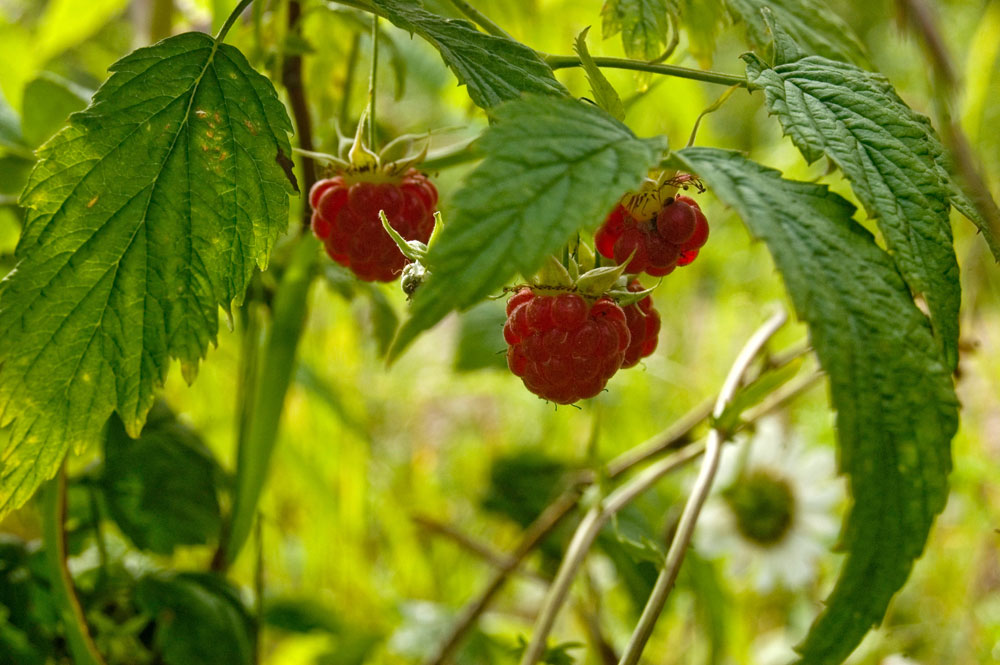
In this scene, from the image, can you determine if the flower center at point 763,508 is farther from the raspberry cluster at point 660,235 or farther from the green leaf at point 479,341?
the raspberry cluster at point 660,235

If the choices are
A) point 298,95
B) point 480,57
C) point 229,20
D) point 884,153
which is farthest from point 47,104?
point 884,153

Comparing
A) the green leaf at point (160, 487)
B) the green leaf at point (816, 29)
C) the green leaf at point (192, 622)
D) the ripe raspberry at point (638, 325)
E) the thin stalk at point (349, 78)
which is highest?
the green leaf at point (816, 29)

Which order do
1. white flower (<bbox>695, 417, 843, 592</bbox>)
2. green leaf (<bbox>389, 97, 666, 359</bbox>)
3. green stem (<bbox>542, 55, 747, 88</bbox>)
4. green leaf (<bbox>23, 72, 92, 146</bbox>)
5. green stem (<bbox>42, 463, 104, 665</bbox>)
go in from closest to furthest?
green leaf (<bbox>389, 97, 666, 359</bbox>) → green stem (<bbox>542, 55, 747, 88</bbox>) → green stem (<bbox>42, 463, 104, 665</bbox>) → green leaf (<bbox>23, 72, 92, 146</bbox>) → white flower (<bbox>695, 417, 843, 592</bbox>)

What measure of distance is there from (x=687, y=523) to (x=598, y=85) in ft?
0.81

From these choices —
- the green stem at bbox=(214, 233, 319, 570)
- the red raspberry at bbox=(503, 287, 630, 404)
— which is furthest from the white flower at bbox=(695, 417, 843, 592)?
the red raspberry at bbox=(503, 287, 630, 404)

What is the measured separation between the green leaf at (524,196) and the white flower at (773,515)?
Result: 33.3 inches

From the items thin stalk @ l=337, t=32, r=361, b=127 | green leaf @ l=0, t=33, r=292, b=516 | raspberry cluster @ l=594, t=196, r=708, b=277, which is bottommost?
green leaf @ l=0, t=33, r=292, b=516

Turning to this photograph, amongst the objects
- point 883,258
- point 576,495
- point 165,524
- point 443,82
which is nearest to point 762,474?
point 576,495

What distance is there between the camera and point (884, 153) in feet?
1.06

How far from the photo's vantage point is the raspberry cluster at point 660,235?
384mm

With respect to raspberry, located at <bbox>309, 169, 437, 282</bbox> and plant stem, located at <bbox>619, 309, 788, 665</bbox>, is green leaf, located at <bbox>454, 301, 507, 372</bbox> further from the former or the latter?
raspberry, located at <bbox>309, 169, 437, 282</bbox>

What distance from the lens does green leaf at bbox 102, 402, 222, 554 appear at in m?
0.60

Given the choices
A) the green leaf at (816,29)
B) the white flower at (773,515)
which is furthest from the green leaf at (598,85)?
the white flower at (773,515)

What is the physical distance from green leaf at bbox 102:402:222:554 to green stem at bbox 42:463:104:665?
0.08 m
